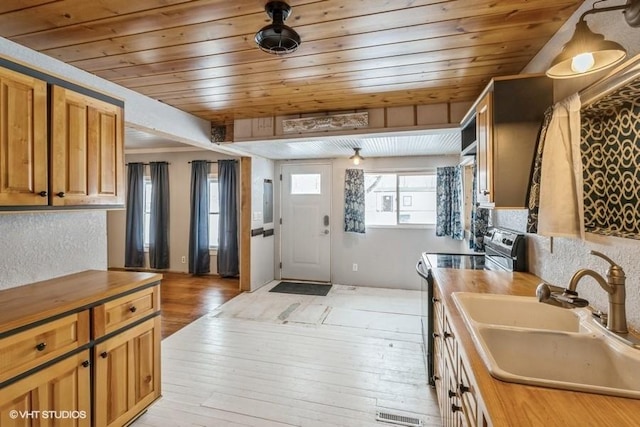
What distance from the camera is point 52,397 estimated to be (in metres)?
1.46

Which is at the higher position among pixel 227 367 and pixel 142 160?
pixel 142 160

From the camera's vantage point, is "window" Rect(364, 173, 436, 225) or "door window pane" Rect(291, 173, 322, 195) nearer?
"window" Rect(364, 173, 436, 225)

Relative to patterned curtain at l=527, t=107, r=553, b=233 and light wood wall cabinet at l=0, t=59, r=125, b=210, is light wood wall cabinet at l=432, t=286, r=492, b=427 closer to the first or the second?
patterned curtain at l=527, t=107, r=553, b=233

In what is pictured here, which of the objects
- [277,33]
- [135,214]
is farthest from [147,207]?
[277,33]

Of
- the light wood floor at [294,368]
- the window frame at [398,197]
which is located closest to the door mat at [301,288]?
the light wood floor at [294,368]

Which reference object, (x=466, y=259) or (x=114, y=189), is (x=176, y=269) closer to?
(x=114, y=189)

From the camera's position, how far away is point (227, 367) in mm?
2631

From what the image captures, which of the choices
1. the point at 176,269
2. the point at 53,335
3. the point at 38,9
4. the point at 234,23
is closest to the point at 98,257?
the point at 53,335

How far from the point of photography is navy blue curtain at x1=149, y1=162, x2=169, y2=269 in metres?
5.81

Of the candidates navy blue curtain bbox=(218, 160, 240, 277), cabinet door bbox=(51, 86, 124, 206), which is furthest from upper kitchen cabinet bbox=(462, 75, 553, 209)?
navy blue curtain bbox=(218, 160, 240, 277)

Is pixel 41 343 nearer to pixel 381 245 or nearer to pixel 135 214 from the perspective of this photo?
pixel 381 245

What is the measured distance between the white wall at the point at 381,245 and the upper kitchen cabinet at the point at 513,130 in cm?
313

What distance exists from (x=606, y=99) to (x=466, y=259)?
5.78 ft

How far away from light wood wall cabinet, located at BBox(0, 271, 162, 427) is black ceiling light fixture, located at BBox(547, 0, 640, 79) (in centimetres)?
243
